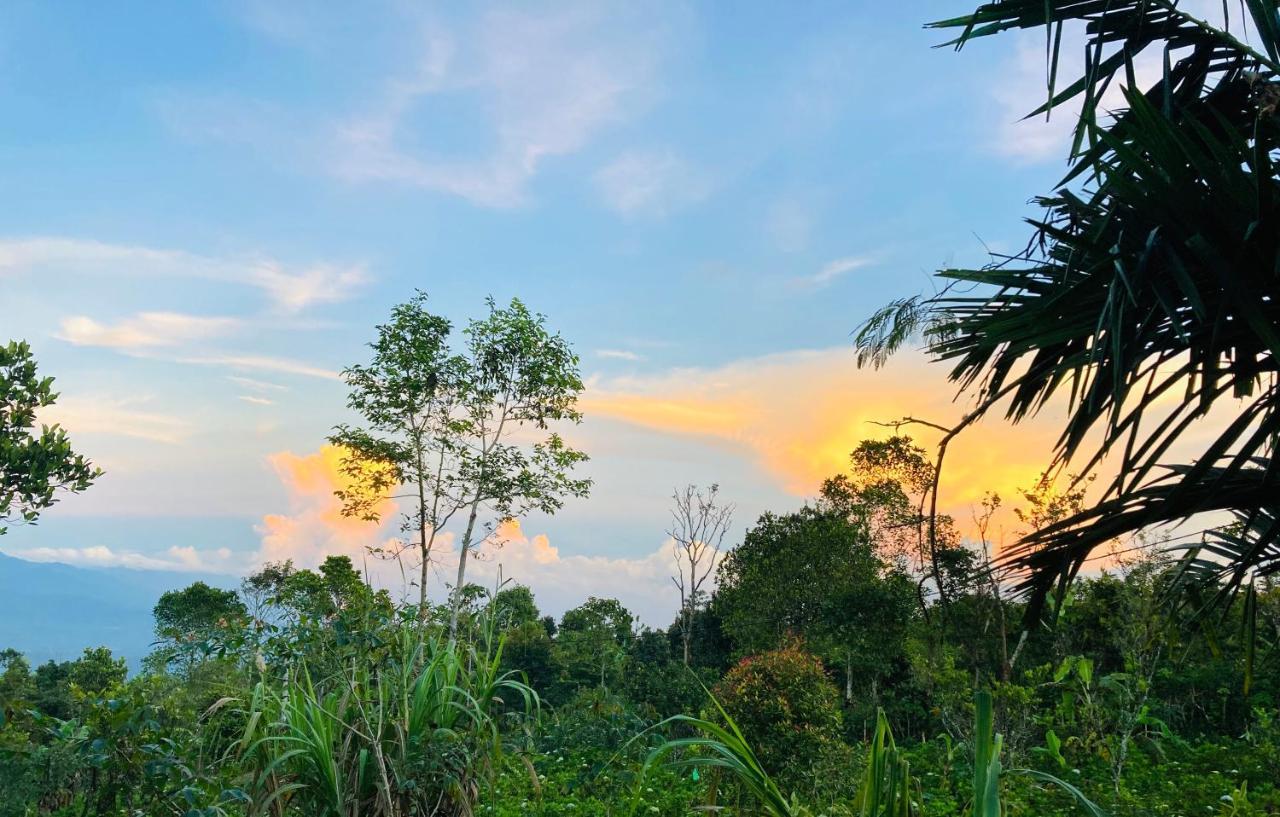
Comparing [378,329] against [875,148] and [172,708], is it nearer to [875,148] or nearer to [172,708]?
[875,148]

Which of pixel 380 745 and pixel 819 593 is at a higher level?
pixel 819 593

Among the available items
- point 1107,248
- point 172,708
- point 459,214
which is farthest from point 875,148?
point 172,708

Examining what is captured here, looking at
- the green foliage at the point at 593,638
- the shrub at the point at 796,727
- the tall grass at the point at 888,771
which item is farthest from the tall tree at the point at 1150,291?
the green foliage at the point at 593,638

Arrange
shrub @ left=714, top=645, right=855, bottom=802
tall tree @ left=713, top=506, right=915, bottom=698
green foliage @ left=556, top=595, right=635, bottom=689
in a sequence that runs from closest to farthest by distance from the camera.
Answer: shrub @ left=714, top=645, right=855, bottom=802, tall tree @ left=713, top=506, right=915, bottom=698, green foliage @ left=556, top=595, right=635, bottom=689

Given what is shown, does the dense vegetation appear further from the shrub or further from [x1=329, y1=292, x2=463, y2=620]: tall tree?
[x1=329, y1=292, x2=463, y2=620]: tall tree

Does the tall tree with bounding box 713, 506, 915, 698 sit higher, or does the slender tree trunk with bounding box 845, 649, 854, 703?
the tall tree with bounding box 713, 506, 915, 698

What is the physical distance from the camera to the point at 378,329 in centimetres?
1410

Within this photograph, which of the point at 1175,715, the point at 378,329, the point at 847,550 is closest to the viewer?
the point at 1175,715

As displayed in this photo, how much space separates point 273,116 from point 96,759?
19.5 ft

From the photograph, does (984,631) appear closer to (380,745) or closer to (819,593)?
(380,745)

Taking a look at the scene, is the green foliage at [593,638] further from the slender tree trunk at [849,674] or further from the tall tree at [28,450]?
the tall tree at [28,450]

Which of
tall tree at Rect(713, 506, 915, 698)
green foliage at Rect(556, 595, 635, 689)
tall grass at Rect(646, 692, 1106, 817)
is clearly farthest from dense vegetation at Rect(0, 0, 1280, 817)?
green foliage at Rect(556, 595, 635, 689)

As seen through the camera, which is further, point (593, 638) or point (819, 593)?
point (593, 638)

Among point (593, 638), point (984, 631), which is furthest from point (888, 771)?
point (593, 638)
